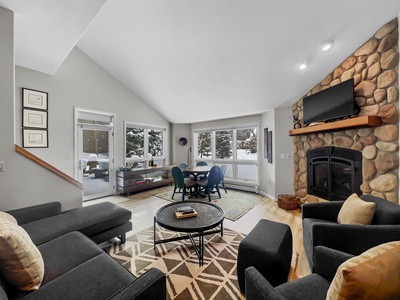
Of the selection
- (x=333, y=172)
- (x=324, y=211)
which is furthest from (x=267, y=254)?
(x=333, y=172)

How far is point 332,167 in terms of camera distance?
121 inches

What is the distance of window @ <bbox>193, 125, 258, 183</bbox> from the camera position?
5.22 m

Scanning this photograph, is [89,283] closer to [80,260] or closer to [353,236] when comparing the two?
[80,260]

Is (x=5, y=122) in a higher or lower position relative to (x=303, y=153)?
higher

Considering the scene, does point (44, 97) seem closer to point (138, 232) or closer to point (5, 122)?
point (5, 122)

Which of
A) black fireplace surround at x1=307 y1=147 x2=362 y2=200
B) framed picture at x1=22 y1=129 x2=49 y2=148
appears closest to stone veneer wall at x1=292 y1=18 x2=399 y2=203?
black fireplace surround at x1=307 y1=147 x2=362 y2=200

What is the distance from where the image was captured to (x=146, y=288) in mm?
987

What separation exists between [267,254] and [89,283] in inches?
52.2

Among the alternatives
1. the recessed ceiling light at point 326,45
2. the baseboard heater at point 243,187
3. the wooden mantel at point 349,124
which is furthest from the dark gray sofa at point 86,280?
the baseboard heater at point 243,187

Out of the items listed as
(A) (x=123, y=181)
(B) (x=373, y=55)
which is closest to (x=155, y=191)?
(A) (x=123, y=181)

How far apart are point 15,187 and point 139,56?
3.06 m

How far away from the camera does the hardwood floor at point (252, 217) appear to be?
2.21 metres

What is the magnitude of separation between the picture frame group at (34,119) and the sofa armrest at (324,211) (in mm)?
4836

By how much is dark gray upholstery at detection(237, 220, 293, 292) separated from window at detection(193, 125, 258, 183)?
3.52 m
